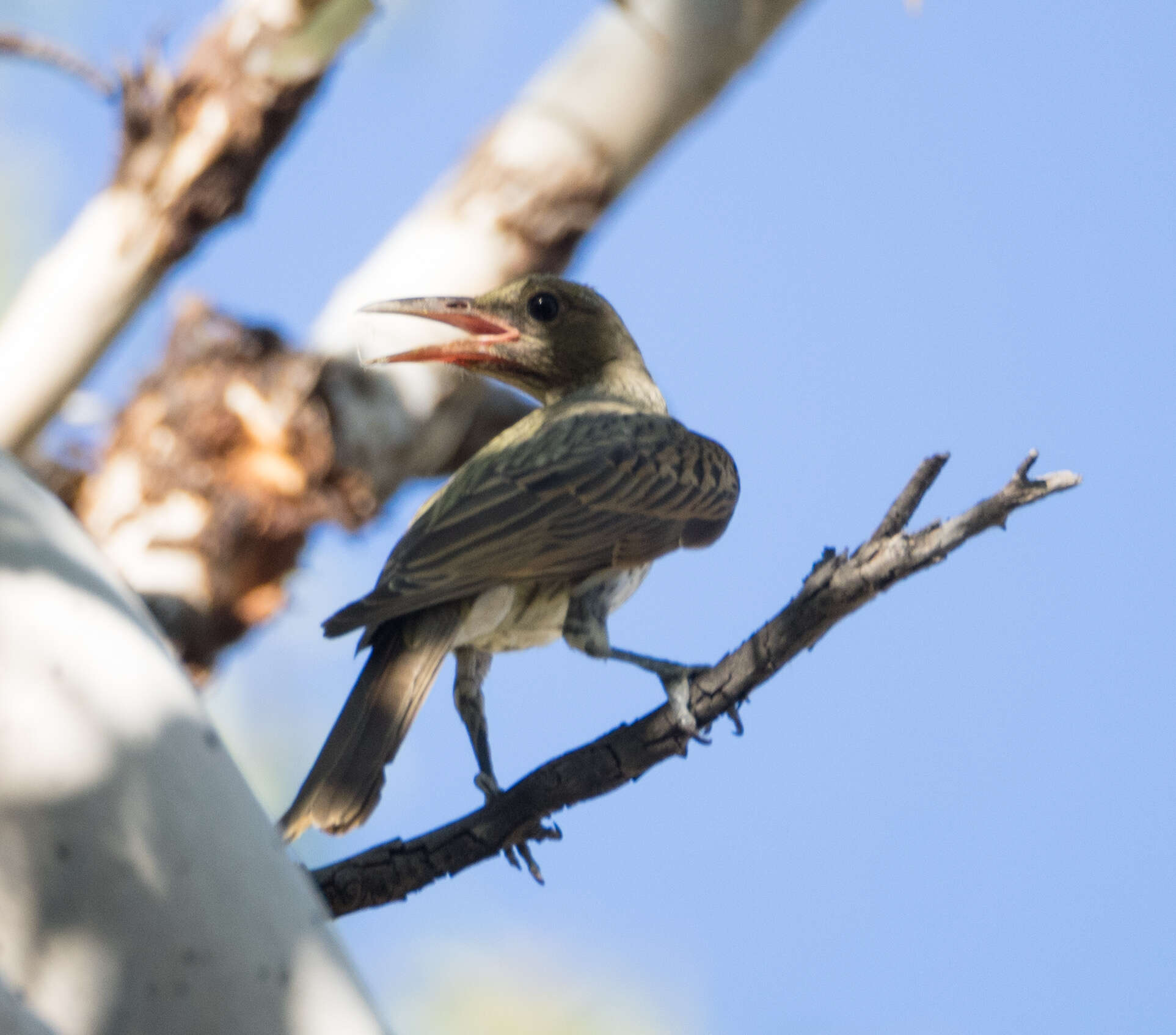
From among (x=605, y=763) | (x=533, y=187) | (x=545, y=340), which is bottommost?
(x=605, y=763)

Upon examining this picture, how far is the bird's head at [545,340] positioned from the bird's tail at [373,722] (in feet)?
5.48

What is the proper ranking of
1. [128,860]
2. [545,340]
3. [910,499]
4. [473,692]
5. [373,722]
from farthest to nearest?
[545,340] < [473,692] < [373,722] < [910,499] < [128,860]

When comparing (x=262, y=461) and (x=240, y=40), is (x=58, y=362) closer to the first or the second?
(x=262, y=461)

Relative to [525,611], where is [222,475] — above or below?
below

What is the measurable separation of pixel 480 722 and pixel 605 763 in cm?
106

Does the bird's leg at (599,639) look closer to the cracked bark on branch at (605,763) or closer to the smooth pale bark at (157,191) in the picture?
the cracked bark on branch at (605,763)

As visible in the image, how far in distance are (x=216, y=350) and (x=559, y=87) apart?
1895 millimetres

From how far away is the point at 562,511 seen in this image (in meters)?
4.54

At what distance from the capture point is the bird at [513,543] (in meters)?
3.79


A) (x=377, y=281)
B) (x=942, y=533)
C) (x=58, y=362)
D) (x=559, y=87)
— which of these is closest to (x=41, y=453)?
(x=58, y=362)

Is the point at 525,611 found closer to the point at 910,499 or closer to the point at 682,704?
the point at 682,704

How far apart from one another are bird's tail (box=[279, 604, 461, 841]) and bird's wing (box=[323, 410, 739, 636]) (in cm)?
11

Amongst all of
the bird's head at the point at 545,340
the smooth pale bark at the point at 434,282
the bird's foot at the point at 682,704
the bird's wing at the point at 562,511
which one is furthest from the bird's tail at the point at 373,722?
the smooth pale bark at the point at 434,282

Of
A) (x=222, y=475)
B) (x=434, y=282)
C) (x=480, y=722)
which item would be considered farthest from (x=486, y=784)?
(x=434, y=282)
